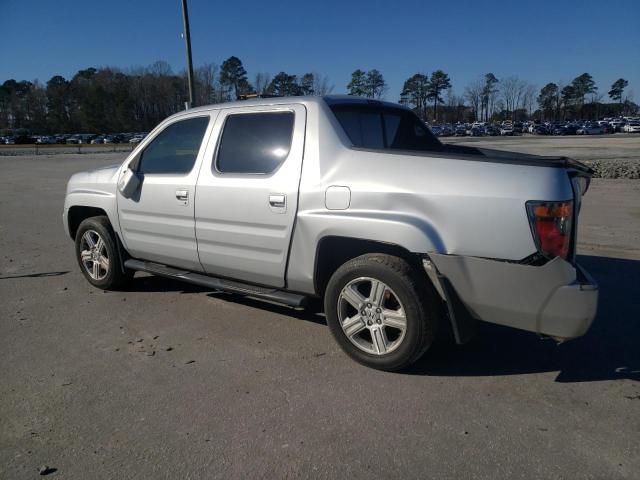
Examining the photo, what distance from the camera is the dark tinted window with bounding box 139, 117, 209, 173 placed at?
4527 millimetres

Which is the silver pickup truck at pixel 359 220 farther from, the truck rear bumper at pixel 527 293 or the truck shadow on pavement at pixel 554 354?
the truck shadow on pavement at pixel 554 354

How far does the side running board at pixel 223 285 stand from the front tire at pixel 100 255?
22 centimetres

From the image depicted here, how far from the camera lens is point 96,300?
5184mm

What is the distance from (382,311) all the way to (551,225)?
3.92ft

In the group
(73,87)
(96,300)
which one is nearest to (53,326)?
(96,300)

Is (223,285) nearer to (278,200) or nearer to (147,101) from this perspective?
(278,200)

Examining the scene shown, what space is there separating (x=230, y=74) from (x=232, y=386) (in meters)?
72.4

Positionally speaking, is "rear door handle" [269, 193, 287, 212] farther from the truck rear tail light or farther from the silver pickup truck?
the truck rear tail light

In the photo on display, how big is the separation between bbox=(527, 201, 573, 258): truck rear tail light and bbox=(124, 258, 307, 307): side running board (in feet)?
5.69

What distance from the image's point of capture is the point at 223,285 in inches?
170

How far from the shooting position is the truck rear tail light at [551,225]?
290 centimetres

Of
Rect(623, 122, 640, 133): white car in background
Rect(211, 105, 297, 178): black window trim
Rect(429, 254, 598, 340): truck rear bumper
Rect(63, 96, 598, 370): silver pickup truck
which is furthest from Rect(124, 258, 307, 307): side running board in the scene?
Rect(623, 122, 640, 133): white car in background

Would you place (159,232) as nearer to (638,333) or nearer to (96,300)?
(96,300)

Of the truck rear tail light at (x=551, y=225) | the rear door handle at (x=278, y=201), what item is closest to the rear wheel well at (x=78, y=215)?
A: the rear door handle at (x=278, y=201)
